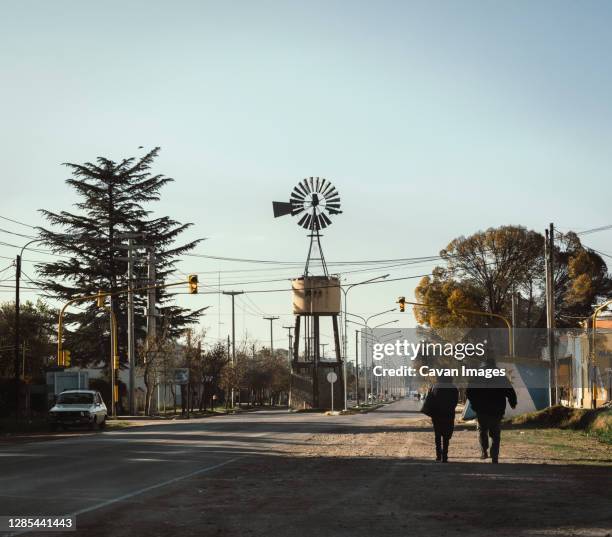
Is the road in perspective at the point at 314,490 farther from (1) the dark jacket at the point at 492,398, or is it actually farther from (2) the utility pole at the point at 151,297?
(2) the utility pole at the point at 151,297

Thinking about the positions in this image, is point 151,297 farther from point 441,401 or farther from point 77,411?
point 441,401

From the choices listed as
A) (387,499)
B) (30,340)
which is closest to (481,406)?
(387,499)

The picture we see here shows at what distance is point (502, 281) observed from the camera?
2943 inches

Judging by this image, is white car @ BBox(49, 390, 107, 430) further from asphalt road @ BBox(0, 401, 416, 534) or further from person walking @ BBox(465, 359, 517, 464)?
person walking @ BBox(465, 359, 517, 464)

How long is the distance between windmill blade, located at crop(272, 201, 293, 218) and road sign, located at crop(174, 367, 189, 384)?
47.1 ft

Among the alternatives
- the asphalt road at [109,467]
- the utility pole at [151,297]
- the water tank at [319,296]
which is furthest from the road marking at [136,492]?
the water tank at [319,296]

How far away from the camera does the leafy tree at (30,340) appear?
69.0 m

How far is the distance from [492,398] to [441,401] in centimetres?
104

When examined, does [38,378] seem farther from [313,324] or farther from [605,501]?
[605,501]

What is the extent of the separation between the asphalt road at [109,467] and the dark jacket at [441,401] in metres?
4.22

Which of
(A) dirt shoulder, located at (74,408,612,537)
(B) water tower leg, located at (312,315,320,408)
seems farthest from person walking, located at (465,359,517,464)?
(B) water tower leg, located at (312,315,320,408)

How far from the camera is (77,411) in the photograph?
40250 mm

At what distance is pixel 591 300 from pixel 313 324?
2098 cm

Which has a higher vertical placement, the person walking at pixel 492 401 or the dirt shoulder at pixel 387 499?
the person walking at pixel 492 401
